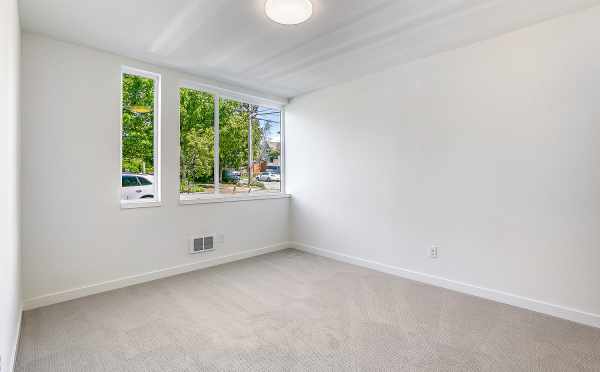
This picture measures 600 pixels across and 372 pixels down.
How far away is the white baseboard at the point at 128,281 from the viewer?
2.82 m

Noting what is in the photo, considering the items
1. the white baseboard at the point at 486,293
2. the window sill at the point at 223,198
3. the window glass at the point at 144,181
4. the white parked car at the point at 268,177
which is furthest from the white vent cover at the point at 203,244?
the white baseboard at the point at 486,293

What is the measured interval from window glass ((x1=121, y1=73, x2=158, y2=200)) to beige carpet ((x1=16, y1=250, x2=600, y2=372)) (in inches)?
48.0

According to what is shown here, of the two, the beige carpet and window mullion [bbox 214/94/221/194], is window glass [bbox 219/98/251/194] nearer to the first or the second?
window mullion [bbox 214/94/221/194]

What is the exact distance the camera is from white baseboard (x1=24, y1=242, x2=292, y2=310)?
282 centimetres

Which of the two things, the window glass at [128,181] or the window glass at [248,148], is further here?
the window glass at [248,148]

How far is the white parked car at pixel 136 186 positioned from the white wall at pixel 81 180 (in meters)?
0.15

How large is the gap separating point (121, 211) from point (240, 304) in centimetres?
159

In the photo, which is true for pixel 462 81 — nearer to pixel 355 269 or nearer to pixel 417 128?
pixel 417 128

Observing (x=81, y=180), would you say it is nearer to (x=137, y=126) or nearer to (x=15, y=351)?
(x=137, y=126)

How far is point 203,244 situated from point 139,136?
1.47m

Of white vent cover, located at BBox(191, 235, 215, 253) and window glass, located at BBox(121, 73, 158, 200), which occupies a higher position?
window glass, located at BBox(121, 73, 158, 200)

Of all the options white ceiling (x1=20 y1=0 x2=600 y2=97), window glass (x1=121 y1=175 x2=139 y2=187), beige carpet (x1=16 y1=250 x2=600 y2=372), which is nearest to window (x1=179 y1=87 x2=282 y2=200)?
window glass (x1=121 y1=175 x2=139 y2=187)

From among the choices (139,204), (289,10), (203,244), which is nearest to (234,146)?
(203,244)

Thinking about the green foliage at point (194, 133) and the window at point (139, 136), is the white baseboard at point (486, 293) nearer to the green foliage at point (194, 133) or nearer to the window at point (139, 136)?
the green foliage at point (194, 133)
